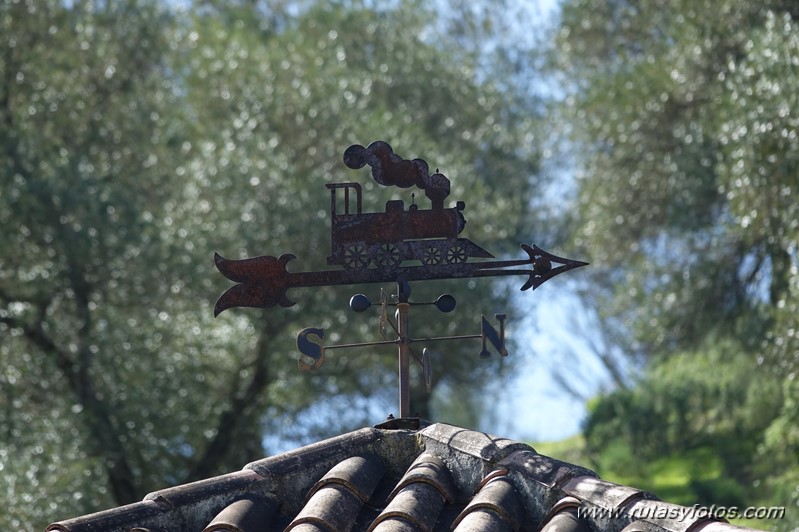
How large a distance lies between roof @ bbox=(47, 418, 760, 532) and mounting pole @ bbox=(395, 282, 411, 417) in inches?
9.0

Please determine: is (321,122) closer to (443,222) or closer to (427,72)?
(427,72)

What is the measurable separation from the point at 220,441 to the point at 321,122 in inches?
187

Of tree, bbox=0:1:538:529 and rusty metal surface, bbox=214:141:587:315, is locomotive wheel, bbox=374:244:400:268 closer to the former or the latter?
rusty metal surface, bbox=214:141:587:315

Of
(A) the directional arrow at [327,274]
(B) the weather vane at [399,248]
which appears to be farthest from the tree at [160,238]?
(B) the weather vane at [399,248]

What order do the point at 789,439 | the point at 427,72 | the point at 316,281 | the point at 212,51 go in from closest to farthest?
1. the point at 316,281
2. the point at 789,439
3. the point at 212,51
4. the point at 427,72

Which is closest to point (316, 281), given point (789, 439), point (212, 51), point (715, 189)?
point (789, 439)

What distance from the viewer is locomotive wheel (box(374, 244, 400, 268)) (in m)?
4.65

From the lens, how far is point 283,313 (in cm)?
1537

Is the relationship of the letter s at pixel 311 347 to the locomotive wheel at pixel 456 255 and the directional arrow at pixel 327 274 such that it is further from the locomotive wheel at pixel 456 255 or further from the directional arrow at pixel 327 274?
the locomotive wheel at pixel 456 255

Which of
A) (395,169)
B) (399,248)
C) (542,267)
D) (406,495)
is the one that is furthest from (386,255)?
(406,495)

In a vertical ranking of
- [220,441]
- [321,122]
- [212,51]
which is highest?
[212,51]

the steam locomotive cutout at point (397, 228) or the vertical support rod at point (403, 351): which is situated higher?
the steam locomotive cutout at point (397, 228)

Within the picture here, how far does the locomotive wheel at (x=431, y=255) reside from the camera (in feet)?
15.4

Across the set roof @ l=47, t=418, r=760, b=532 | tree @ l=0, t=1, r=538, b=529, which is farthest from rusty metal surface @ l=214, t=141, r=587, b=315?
tree @ l=0, t=1, r=538, b=529
